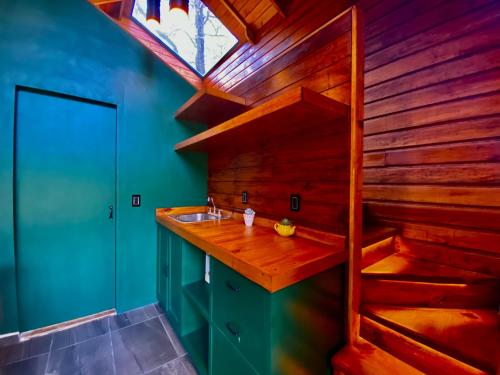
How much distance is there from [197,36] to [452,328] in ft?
10.9

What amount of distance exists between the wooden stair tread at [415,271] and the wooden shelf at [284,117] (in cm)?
98

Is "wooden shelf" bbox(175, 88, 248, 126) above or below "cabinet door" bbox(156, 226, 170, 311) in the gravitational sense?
above

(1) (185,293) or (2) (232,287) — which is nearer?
(2) (232,287)

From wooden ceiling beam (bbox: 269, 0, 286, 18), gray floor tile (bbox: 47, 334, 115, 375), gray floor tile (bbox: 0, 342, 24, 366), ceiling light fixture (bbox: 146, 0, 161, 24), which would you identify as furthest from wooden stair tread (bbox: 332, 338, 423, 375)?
ceiling light fixture (bbox: 146, 0, 161, 24)

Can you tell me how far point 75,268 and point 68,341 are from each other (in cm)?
58

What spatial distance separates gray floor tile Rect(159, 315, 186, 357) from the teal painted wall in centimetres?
38

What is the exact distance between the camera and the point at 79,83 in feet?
6.20

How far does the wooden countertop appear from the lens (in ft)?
3.01

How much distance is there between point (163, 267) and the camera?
2.10 m

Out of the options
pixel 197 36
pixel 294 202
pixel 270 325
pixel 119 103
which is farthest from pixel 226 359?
pixel 197 36

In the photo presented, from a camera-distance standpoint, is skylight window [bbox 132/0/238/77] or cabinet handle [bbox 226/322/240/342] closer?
cabinet handle [bbox 226/322/240/342]

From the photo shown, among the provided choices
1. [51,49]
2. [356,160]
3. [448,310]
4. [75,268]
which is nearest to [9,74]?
[51,49]

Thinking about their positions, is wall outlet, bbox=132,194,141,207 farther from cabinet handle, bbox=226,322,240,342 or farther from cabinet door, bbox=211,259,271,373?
cabinet handle, bbox=226,322,240,342

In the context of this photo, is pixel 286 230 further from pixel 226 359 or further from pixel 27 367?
pixel 27 367
